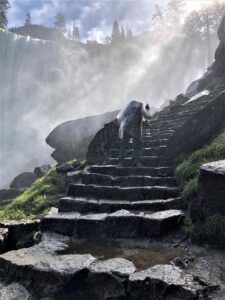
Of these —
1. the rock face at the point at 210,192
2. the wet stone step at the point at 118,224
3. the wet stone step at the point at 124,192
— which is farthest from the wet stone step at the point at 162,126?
the rock face at the point at 210,192

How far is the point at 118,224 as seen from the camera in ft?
21.2

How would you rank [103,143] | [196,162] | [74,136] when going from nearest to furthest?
[196,162], [103,143], [74,136]

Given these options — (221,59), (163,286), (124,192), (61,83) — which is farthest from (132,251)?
(61,83)

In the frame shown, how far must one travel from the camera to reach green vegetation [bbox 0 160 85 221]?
8797 millimetres

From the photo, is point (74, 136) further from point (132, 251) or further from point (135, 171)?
point (132, 251)

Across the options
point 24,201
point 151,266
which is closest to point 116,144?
point 24,201

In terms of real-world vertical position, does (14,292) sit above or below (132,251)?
below

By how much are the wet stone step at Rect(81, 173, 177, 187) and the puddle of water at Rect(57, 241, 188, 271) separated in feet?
Answer: 9.11

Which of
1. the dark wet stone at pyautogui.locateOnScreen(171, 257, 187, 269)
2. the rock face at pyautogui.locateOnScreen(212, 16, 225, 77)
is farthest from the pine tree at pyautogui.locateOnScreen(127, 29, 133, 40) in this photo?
the dark wet stone at pyautogui.locateOnScreen(171, 257, 187, 269)

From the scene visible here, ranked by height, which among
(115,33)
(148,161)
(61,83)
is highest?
(115,33)

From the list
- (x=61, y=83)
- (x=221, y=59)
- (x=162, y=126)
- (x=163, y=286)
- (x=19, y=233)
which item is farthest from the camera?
(x=61, y=83)

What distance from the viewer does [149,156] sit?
34.3ft

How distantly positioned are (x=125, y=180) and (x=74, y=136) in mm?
15279

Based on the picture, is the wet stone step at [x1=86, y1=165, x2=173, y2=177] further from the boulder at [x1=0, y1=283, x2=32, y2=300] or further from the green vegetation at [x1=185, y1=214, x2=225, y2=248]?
the boulder at [x1=0, y1=283, x2=32, y2=300]
